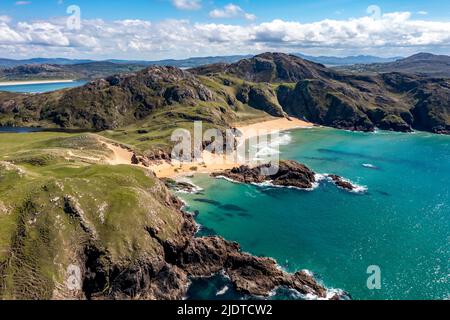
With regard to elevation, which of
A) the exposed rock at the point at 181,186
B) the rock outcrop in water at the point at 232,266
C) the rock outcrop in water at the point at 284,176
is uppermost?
the rock outcrop in water at the point at 284,176

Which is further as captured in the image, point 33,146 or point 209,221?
point 33,146

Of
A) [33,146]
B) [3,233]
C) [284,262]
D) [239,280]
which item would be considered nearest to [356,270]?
[284,262]

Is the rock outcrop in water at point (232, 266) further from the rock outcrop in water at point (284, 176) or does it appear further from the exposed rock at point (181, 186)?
the rock outcrop in water at point (284, 176)

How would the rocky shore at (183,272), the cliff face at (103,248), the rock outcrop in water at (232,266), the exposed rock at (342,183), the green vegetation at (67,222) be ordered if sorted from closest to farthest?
the green vegetation at (67,222) < the cliff face at (103,248) < the rocky shore at (183,272) < the rock outcrop in water at (232,266) < the exposed rock at (342,183)

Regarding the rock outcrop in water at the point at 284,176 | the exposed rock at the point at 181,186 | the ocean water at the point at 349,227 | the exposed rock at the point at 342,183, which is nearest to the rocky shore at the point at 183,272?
the ocean water at the point at 349,227

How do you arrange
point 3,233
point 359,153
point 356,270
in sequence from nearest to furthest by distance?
point 3,233
point 356,270
point 359,153

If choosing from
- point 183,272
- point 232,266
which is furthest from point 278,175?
point 183,272

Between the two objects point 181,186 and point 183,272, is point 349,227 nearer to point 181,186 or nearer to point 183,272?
point 183,272
